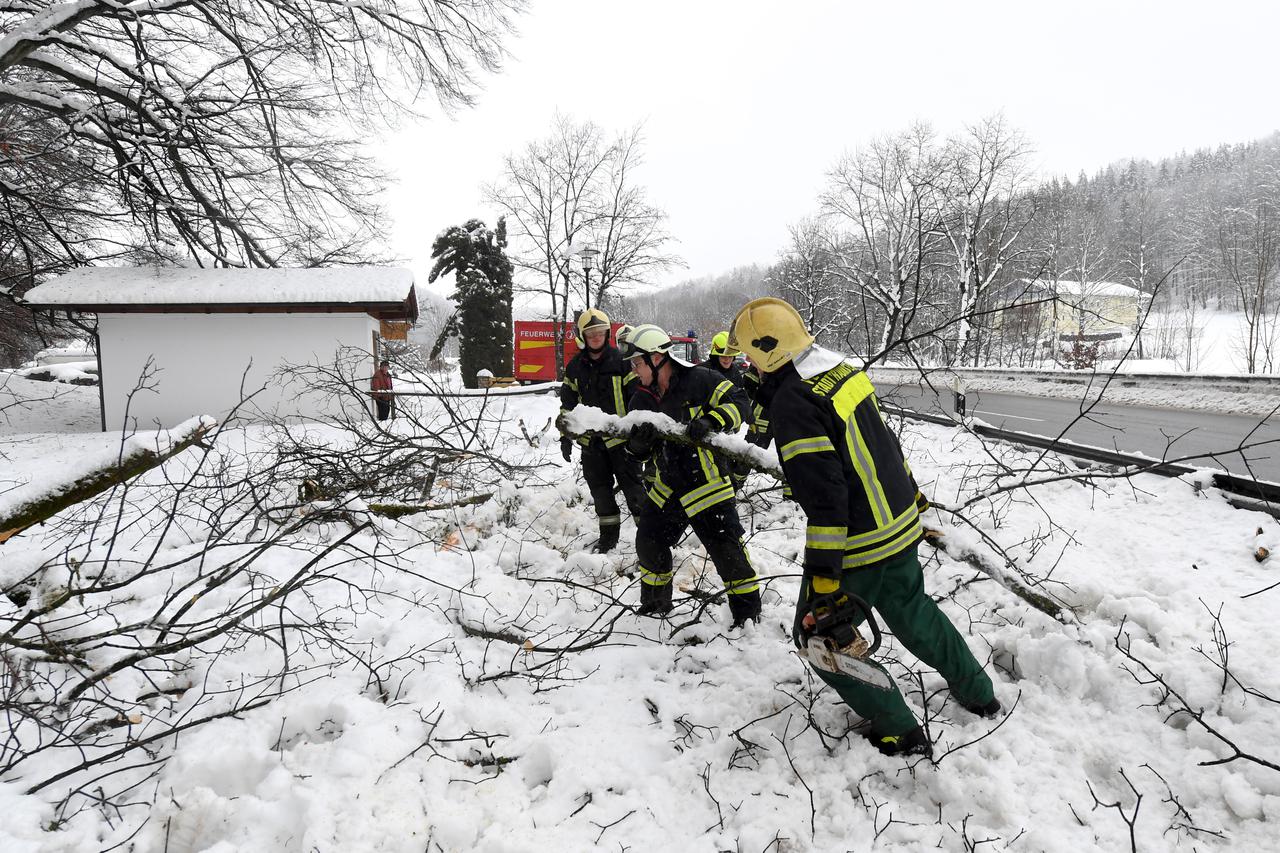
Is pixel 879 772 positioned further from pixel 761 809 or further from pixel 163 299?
pixel 163 299

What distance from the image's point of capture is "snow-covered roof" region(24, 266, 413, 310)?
9.75 meters

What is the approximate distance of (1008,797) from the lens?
186 centimetres

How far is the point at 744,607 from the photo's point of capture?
3.10 m

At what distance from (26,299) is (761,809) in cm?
1314

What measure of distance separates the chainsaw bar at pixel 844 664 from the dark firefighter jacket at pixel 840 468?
0.85 feet

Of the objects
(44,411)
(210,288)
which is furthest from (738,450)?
(44,411)

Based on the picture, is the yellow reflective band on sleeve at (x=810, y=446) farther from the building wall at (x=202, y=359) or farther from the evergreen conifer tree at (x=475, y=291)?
the evergreen conifer tree at (x=475, y=291)

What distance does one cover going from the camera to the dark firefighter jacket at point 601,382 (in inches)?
169

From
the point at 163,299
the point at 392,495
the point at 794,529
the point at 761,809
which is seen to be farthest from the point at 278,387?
the point at 761,809

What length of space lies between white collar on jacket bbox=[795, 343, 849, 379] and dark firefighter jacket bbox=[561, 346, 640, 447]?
7.04 feet

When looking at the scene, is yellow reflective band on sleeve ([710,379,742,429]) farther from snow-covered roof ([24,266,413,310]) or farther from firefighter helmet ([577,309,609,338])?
snow-covered roof ([24,266,413,310])

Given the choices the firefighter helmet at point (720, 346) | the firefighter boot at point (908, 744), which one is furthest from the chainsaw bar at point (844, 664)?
the firefighter helmet at point (720, 346)

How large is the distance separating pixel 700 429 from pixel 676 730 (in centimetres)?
137

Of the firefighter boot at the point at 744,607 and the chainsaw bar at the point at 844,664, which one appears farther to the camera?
the firefighter boot at the point at 744,607
